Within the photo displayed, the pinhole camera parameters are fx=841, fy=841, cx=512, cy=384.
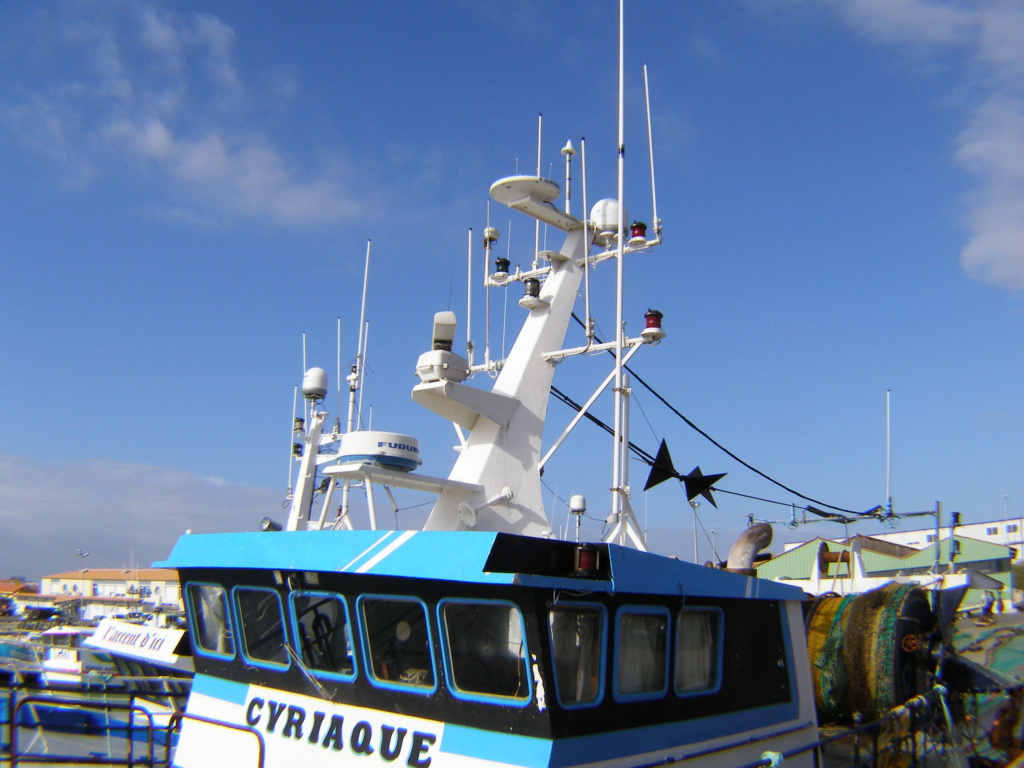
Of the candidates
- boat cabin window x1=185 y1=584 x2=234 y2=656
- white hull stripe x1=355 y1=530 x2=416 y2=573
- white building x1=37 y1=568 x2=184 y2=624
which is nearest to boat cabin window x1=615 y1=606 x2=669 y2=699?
white hull stripe x1=355 y1=530 x2=416 y2=573

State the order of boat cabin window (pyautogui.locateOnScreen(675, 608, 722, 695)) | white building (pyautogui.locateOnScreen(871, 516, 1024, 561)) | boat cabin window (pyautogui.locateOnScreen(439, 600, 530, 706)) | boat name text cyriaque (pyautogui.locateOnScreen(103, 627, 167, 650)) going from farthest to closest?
white building (pyautogui.locateOnScreen(871, 516, 1024, 561)), boat name text cyriaque (pyautogui.locateOnScreen(103, 627, 167, 650)), boat cabin window (pyautogui.locateOnScreen(675, 608, 722, 695)), boat cabin window (pyautogui.locateOnScreen(439, 600, 530, 706))

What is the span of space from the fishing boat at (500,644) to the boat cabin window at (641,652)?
0.05 ft

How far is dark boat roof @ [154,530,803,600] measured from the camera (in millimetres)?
5359

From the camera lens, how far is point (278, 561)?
6.52m

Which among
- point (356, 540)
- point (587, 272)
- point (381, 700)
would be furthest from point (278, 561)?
point (587, 272)

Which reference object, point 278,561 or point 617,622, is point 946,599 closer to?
point 617,622

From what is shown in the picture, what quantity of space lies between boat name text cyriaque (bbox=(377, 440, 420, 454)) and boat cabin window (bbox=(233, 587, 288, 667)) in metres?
2.13

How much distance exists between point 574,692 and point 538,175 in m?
7.02

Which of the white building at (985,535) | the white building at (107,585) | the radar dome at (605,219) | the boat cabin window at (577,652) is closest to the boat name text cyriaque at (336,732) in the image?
the boat cabin window at (577,652)

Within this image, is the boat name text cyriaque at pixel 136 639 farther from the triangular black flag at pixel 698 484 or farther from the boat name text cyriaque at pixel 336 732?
the triangular black flag at pixel 698 484

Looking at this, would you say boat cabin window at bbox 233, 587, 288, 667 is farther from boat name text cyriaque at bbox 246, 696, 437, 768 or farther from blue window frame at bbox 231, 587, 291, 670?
boat name text cyriaque at bbox 246, 696, 437, 768

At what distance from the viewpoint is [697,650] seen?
6.70 metres

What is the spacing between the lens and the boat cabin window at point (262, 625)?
6730mm

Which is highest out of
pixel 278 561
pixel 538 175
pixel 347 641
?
pixel 538 175
